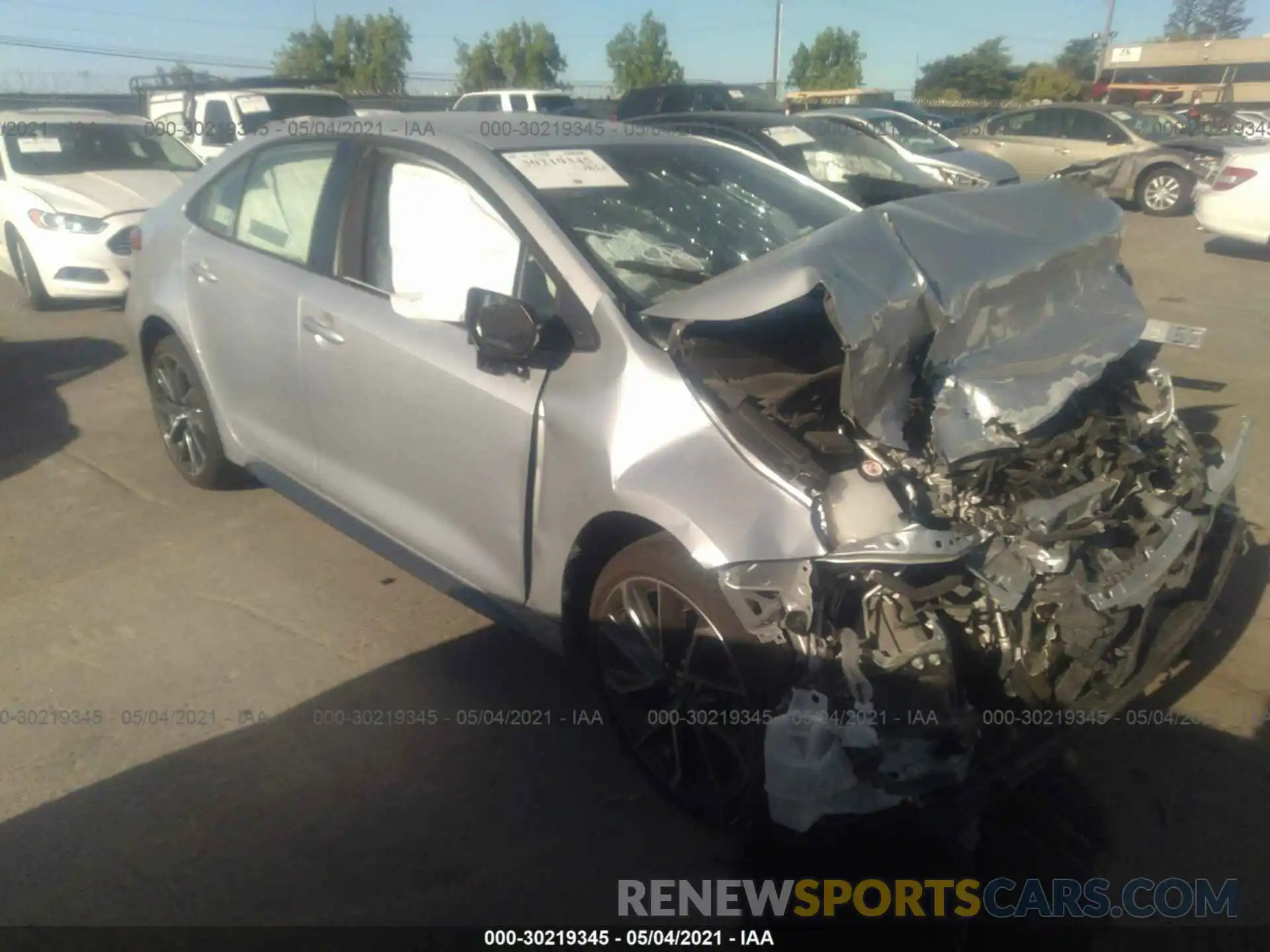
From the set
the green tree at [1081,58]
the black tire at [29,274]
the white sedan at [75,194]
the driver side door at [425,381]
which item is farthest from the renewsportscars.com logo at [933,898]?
the green tree at [1081,58]

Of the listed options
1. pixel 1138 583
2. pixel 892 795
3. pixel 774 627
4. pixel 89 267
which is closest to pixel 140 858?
pixel 774 627

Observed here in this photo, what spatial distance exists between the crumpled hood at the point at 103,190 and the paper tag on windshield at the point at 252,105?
15.5ft

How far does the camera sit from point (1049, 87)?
47.7 metres

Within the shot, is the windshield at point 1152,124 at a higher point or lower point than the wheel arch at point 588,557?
higher

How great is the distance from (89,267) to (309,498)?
596cm

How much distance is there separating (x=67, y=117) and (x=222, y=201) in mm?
7024

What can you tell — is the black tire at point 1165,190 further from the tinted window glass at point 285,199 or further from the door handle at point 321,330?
the door handle at point 321,330

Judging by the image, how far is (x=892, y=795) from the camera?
7.58 ft

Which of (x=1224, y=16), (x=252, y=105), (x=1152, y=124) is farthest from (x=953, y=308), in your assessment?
(x=1224, y=16)

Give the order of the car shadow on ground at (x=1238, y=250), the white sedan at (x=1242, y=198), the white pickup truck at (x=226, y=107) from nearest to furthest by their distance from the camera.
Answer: the white sedan at (x=1242, y=198), the car shadow on ground at (x=1238, y=250), the white pickup truck at (x=226, y=107)

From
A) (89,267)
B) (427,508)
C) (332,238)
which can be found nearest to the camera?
(427,508)

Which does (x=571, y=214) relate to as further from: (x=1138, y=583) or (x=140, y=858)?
(x=140, y=858)

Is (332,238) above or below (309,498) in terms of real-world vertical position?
above

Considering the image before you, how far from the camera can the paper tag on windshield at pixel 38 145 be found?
9.40 meters
